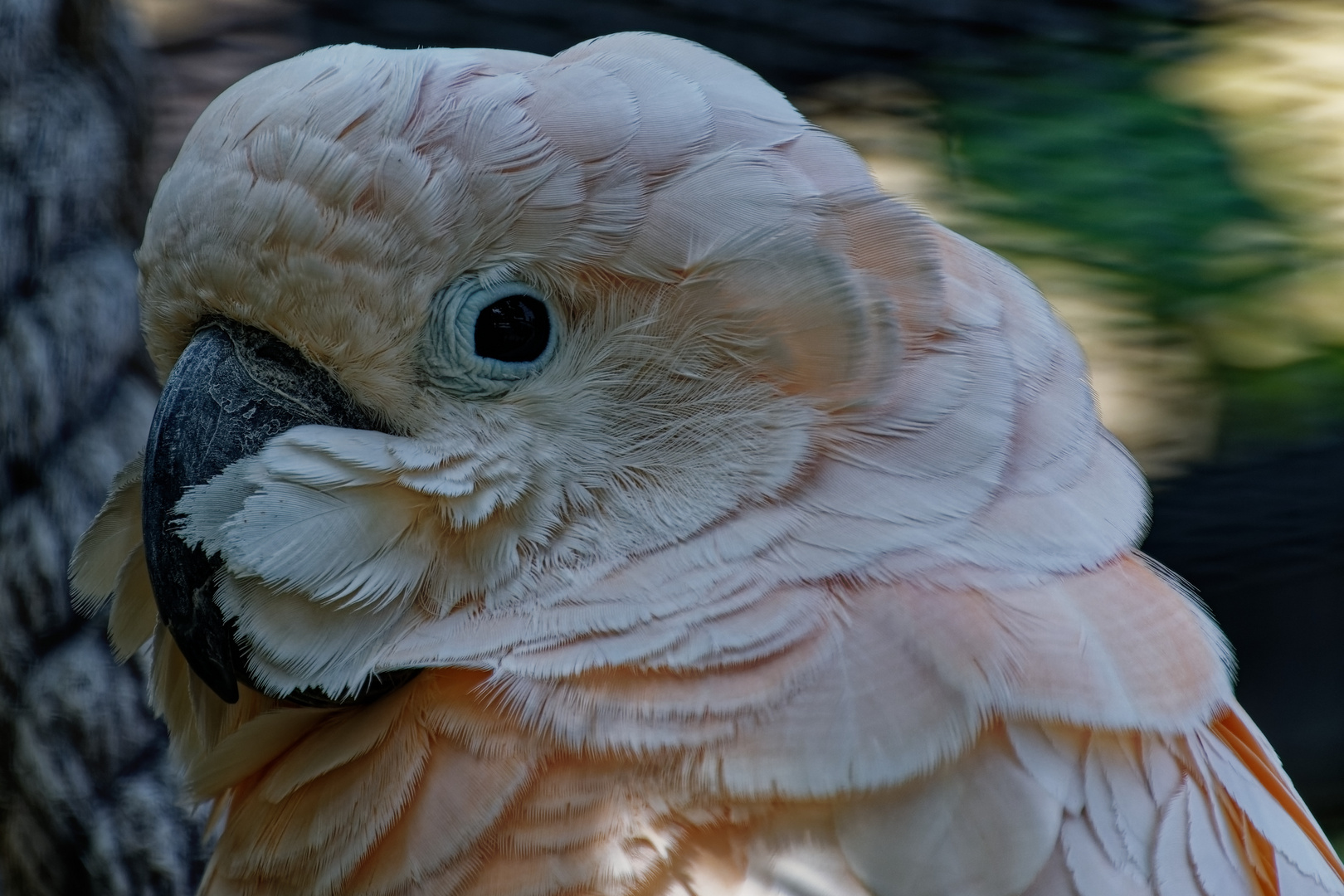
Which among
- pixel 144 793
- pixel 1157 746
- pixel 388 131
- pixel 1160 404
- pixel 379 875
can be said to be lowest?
pixel 144 793

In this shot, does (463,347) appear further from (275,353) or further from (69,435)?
(69,435)

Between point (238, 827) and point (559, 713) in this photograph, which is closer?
point (559, 713)

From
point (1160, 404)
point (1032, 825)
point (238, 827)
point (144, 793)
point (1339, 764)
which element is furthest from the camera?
point (1339, 764)

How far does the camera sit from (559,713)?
943 mm

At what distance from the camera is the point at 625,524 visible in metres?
1.02

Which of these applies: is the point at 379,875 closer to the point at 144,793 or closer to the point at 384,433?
the point at 384,433

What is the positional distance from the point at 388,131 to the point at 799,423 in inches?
17.7

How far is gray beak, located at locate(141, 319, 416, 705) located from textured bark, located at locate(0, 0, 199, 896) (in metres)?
0.79

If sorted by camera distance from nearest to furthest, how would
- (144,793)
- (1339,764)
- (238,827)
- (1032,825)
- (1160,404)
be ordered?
1. (1032,825)
2. (238,827)
3. (144,793)
4. (1160,404)
5. (1339,764)

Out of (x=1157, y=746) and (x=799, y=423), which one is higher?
(x=799, y=423)

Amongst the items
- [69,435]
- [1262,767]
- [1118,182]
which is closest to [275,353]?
[69,435]

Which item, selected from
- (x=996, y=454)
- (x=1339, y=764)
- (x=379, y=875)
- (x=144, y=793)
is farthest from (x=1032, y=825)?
(x=1339, y=764)

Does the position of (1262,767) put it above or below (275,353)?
below

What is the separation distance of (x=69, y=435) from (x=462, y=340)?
40.9 inches
